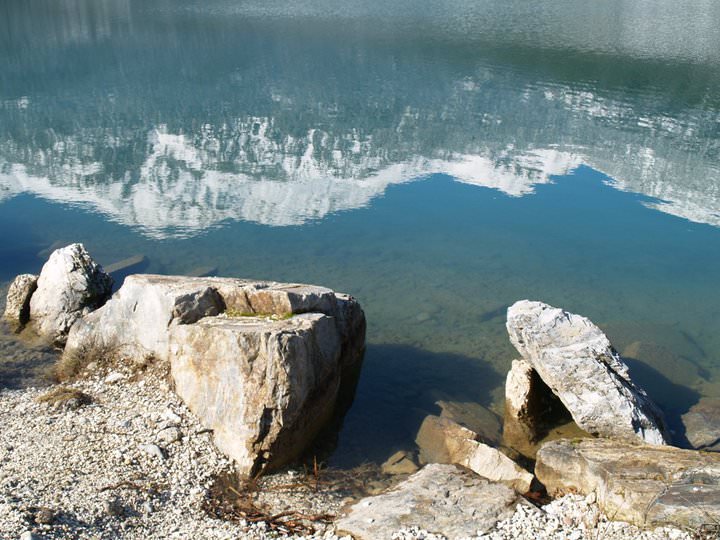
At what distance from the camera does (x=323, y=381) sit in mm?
12477

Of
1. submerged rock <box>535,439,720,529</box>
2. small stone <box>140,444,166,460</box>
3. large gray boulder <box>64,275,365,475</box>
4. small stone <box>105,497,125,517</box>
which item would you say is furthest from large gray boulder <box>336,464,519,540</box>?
small stone <box>140,444,166,460</box>

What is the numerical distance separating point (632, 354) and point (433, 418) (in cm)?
612

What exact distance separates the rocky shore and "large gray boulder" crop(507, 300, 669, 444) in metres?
0.04

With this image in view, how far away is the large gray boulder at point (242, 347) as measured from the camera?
11117 millimetres

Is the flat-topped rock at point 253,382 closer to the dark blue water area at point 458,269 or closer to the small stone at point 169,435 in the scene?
the small stone at point 169,435

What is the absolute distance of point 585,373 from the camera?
1227 centimetres

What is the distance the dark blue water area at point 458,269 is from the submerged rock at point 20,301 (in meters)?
3.89

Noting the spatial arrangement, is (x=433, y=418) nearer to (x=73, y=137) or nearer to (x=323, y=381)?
(x=323, y=381)

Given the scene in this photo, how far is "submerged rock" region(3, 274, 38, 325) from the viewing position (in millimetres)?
16078

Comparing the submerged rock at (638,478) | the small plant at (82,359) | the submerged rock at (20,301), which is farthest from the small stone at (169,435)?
the submerged rock at (20,301)

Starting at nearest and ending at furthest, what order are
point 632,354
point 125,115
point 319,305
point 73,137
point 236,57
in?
1. point 319,305
2. point 632,354
3. point 73,137
4. point 125,115
5. point 236,57

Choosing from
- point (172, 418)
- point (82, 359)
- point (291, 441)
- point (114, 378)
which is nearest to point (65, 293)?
point (82, 359)

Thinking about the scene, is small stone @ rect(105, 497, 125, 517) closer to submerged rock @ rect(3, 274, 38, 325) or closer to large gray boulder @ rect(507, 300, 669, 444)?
large gray boulder @ rect(507, 300, 669, 444)

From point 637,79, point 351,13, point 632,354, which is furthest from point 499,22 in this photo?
point 632,354
